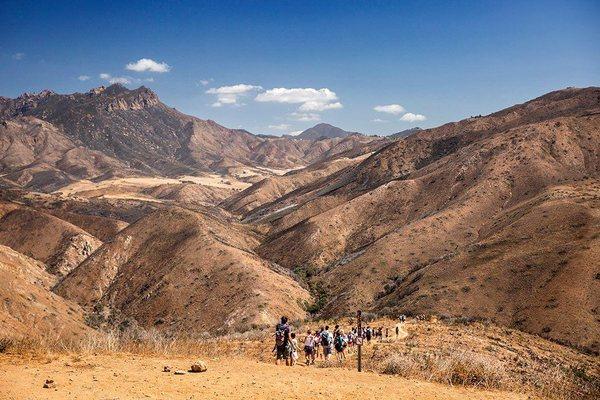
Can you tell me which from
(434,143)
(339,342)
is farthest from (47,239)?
(434,143)

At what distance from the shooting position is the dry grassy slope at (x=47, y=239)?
263 ft

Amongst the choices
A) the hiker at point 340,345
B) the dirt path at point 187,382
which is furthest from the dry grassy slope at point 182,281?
the dirt path at point 187,382

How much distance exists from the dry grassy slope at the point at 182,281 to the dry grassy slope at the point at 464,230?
898cm

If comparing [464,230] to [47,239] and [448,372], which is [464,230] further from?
[47,239]

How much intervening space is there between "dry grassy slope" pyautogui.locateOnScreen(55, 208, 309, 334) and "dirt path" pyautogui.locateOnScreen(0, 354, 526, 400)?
2986 centimetres

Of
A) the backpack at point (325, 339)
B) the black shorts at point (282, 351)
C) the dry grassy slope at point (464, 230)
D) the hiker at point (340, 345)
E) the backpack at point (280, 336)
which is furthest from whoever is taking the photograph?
the dry grassy slope at point (464, 230)

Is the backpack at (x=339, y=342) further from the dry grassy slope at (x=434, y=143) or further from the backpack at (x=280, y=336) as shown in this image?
the dry grassy slope at (x=434, y=143)

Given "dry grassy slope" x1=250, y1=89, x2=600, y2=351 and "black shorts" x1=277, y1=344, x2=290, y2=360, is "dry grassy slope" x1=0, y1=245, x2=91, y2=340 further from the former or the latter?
"dry grassy slope" x1=250, y1=89, x2=600, y2=351

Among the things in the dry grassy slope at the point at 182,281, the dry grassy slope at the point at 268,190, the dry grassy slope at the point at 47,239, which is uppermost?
the dry grassy slope at the point at 268,190

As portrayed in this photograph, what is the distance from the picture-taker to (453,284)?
46.1 m

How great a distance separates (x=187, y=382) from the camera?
13.0m

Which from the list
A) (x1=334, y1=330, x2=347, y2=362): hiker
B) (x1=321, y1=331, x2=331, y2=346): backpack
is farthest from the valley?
(x1=334, y1=330, x2=347, y2=362): hiker

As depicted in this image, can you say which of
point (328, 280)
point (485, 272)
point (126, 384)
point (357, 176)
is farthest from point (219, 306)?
point (357, 176)

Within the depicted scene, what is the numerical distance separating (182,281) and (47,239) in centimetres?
4476
